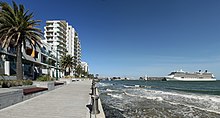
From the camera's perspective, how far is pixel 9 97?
7840mm

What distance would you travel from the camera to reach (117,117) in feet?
36.6

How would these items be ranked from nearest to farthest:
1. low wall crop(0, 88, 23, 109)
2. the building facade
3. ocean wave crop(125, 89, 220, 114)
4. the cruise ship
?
low wall crop(0, 88, 23, 109)
ocean wave crop(125, 89, 220, 114)
the building facade
the cruise ship

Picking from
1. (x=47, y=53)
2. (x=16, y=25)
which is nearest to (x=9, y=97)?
(x=16, y=25)

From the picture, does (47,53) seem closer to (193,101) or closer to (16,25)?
(16,25)

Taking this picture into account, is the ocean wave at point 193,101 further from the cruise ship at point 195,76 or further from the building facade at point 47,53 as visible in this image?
the cruise ship at point 195,76

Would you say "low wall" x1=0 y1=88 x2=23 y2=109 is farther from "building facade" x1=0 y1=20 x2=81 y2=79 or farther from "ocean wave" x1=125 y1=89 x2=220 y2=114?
"building facade" x1=0 y1=20 x2=81 y2=79

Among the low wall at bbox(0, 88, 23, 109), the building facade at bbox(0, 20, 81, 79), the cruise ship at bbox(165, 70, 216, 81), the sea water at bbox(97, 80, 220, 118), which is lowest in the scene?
the cruise ship at bbox(165, 70, 216, 81)

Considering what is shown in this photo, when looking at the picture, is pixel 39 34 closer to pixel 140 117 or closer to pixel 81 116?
pixel 140 117

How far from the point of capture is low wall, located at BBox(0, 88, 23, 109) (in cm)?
725

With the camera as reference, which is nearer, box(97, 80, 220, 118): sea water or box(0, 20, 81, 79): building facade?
box(97, 80, 220, 118): sea water

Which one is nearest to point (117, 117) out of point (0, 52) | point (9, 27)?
point (9, 27)

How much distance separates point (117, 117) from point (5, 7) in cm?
1942

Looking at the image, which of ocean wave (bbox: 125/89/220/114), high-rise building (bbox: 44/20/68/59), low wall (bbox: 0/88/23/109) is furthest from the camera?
high-rise building (bbox: 44/20/68/59)

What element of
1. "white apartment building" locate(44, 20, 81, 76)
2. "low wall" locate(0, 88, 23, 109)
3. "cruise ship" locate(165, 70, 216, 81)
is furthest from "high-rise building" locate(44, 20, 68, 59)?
"cruise ship" locate(165, 70, 216, 81)
